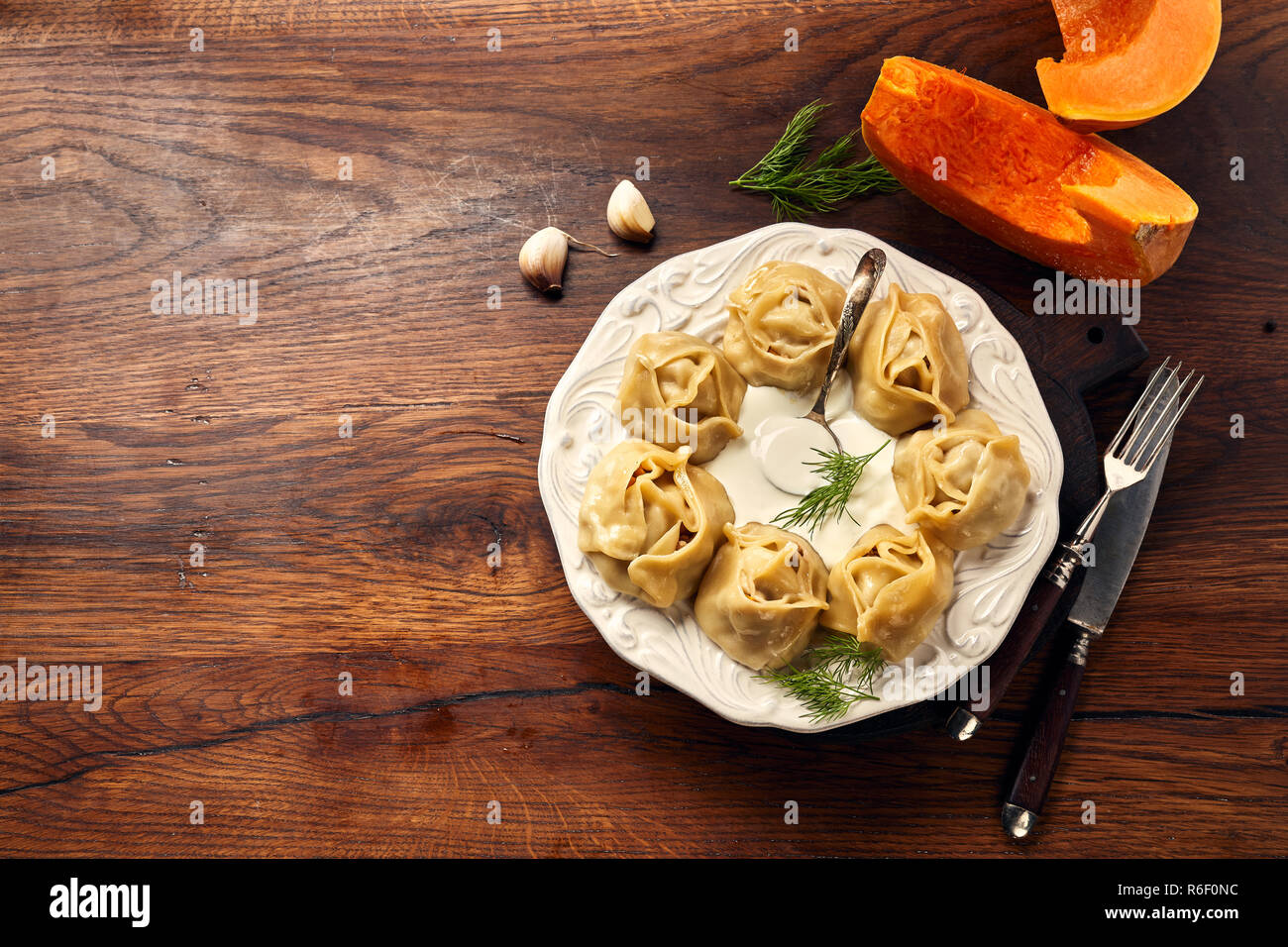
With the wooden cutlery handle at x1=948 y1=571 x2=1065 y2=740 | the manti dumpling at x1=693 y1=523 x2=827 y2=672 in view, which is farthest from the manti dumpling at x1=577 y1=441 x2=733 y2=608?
the wooden cutlery handle at x1=948 y1=571 x2=1065 y2=740

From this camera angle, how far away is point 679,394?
1899 mm

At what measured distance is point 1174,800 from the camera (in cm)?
209

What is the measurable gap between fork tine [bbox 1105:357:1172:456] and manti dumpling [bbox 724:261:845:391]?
0.73 metres

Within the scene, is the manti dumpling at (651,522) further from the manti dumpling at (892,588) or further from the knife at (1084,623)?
the knife at (1084,623)

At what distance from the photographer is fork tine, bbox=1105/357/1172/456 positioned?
2037 millimetres

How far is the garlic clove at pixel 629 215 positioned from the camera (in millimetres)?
2172

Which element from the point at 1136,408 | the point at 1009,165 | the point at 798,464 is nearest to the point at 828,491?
the point at 798,464

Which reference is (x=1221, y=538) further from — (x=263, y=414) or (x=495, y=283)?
(x=263, y=414)

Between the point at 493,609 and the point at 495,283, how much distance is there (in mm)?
850

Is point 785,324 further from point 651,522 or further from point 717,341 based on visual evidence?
point 651,522

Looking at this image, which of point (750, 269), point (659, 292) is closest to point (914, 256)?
point (750, 269)

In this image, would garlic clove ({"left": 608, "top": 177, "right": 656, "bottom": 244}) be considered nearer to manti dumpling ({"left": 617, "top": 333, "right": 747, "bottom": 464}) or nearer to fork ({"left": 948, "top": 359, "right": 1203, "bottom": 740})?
manti dumpling ({"left": 617, "top": 333, "right": 747, "bottom": 464})

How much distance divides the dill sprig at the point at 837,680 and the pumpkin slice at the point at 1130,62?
1304 millimetres

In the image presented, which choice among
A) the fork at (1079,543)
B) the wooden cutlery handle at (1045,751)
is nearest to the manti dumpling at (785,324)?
the fork at (1079,543)
